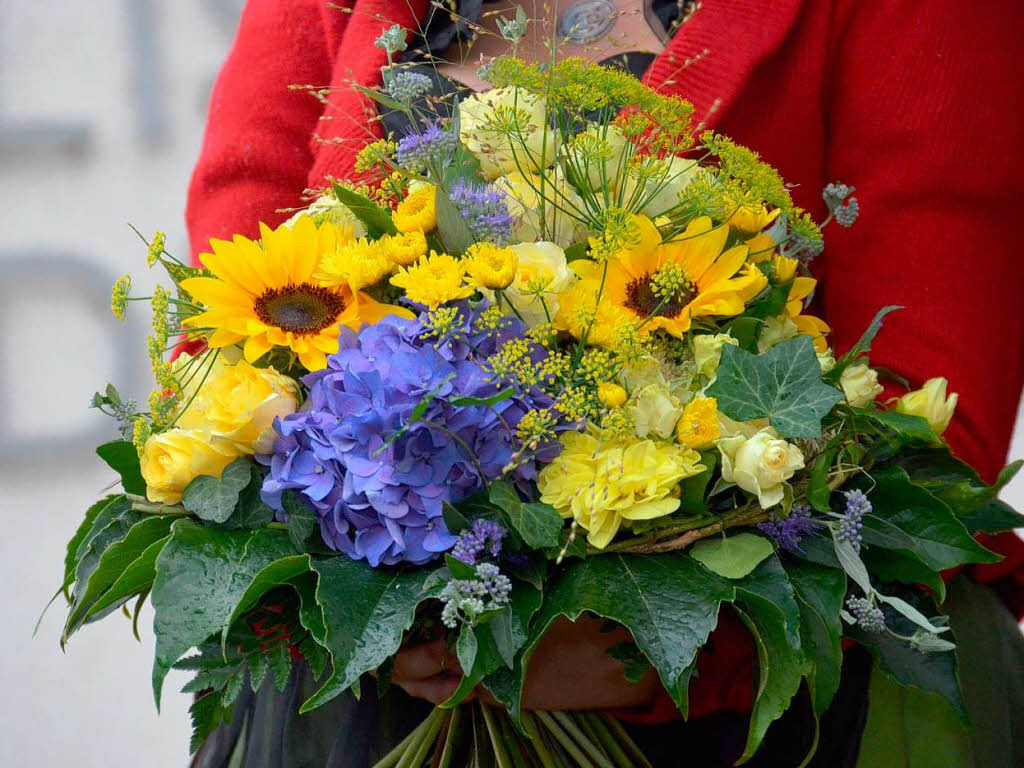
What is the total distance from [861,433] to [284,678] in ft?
1.04

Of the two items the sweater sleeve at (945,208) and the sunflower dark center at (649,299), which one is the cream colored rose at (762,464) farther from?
the sweater sleeve at (945,208)

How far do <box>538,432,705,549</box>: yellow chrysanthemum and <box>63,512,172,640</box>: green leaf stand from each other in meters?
0.20

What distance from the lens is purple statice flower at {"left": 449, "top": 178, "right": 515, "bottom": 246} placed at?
556 millimetres

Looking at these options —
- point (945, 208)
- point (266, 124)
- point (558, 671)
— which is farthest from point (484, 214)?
point (266, 124)

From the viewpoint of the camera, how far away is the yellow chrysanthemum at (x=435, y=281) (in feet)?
1.74

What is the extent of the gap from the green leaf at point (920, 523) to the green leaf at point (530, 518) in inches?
6.7

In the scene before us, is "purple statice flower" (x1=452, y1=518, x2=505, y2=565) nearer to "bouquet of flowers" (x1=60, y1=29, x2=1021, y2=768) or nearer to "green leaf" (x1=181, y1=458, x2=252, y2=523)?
"bouquet of flowers" (x1=60, y1=29, x2=1021, y2=768)

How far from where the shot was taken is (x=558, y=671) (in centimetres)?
61

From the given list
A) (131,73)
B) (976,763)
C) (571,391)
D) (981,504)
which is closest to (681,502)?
(571,391)

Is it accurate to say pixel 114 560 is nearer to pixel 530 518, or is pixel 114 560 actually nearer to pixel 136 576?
pixel 136 576

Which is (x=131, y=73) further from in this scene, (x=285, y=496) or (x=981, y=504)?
(x=981, y=504)

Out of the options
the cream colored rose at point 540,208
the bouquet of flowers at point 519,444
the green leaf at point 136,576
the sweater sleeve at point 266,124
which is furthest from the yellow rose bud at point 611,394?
the sweater sleeve at point 266,124

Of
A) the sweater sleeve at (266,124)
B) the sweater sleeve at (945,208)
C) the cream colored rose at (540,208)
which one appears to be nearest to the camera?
the cream colored rose at (540,208)

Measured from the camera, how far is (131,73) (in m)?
1.63
